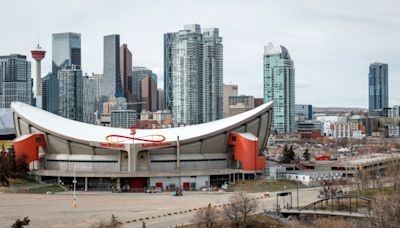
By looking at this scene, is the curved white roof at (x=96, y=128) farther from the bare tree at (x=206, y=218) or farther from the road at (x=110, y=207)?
the bare tree at (x=206, y=218)

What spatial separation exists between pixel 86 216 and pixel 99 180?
901 inches

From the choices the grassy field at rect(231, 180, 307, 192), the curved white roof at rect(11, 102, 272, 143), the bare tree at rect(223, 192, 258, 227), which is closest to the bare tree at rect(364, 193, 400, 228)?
the bare tree at rect(223, 192, 258, 227)

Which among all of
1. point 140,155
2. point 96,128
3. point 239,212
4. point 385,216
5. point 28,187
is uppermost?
point 96,128

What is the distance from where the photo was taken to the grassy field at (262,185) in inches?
2721

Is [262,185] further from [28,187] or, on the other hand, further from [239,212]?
[28,187]

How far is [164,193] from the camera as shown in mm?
67750

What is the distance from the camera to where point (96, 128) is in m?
82.2

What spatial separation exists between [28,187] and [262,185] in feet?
84.0

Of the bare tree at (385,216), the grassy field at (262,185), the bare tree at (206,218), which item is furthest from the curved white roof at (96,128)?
the bare tree at (385,216)

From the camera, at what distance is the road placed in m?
47.1

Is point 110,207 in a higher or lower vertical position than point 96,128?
lower

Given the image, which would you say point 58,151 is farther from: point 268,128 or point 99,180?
point 268,128

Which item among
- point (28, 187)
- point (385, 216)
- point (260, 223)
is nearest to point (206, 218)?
point (260, 223)

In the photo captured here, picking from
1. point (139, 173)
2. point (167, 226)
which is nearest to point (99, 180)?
point (139, 173)
